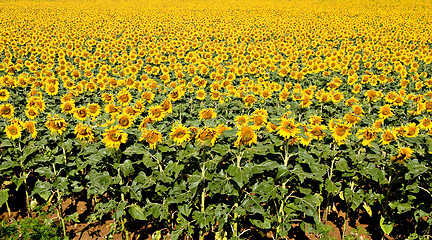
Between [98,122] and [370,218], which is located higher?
[98,122]

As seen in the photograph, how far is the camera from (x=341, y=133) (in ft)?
11.3

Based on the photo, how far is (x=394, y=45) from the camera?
1234 cm

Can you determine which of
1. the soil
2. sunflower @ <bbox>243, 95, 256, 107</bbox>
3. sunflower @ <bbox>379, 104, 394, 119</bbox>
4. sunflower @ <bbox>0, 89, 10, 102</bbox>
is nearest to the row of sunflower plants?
the soil

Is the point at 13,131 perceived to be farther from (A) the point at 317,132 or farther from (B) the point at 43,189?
(A) the point at 317,132

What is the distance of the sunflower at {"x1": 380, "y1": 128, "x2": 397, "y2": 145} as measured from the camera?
3.28 metres

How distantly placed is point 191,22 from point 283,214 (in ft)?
66.9

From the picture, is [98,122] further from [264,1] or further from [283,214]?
[264,1]

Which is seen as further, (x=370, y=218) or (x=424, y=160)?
(x=370, y=218)

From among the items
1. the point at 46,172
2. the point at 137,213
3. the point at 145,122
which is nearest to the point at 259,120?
the point at 145,122

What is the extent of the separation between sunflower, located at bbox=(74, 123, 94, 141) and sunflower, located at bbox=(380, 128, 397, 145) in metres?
3.59

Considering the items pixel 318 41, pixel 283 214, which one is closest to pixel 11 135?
pixel 283 214

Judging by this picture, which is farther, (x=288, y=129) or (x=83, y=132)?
(x=83, y=132)

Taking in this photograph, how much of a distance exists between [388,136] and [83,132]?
147 inches

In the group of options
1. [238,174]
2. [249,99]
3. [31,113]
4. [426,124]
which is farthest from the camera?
[249,99]
